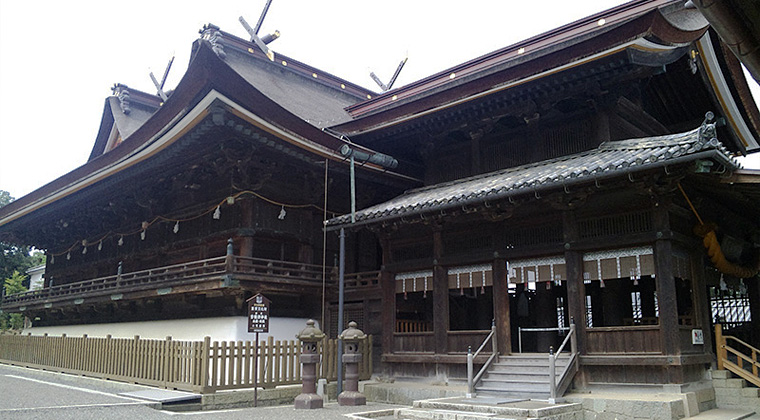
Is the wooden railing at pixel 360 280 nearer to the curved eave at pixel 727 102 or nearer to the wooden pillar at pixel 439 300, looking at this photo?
the wooden pillar at pixel 439 300

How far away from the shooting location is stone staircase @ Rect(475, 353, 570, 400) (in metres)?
11.1

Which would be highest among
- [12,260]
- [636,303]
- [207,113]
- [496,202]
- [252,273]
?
[207,113]

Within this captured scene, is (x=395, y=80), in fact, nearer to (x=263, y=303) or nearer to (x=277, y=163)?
(x=277, y=163)

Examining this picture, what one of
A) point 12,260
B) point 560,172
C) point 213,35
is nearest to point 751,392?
point 560,172

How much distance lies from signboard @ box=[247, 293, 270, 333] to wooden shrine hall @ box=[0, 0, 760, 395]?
2129 millimetres

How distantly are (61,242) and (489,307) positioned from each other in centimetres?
1996

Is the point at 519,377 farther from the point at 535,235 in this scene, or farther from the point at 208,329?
the point at 208,329

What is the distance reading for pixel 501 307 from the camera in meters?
13.0

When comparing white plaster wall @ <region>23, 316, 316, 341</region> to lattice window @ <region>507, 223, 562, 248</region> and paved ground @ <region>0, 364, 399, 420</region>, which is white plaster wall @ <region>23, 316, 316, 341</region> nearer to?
paved ground @ <region>0, 364, 399, 420</region>

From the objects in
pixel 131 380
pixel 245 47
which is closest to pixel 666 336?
pixel 131 380

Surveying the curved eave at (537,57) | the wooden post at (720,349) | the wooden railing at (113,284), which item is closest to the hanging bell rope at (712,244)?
the wooden post at (720,349)

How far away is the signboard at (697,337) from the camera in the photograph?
1124cm

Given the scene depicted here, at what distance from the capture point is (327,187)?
1748 centimetres

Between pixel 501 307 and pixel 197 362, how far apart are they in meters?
6.61
